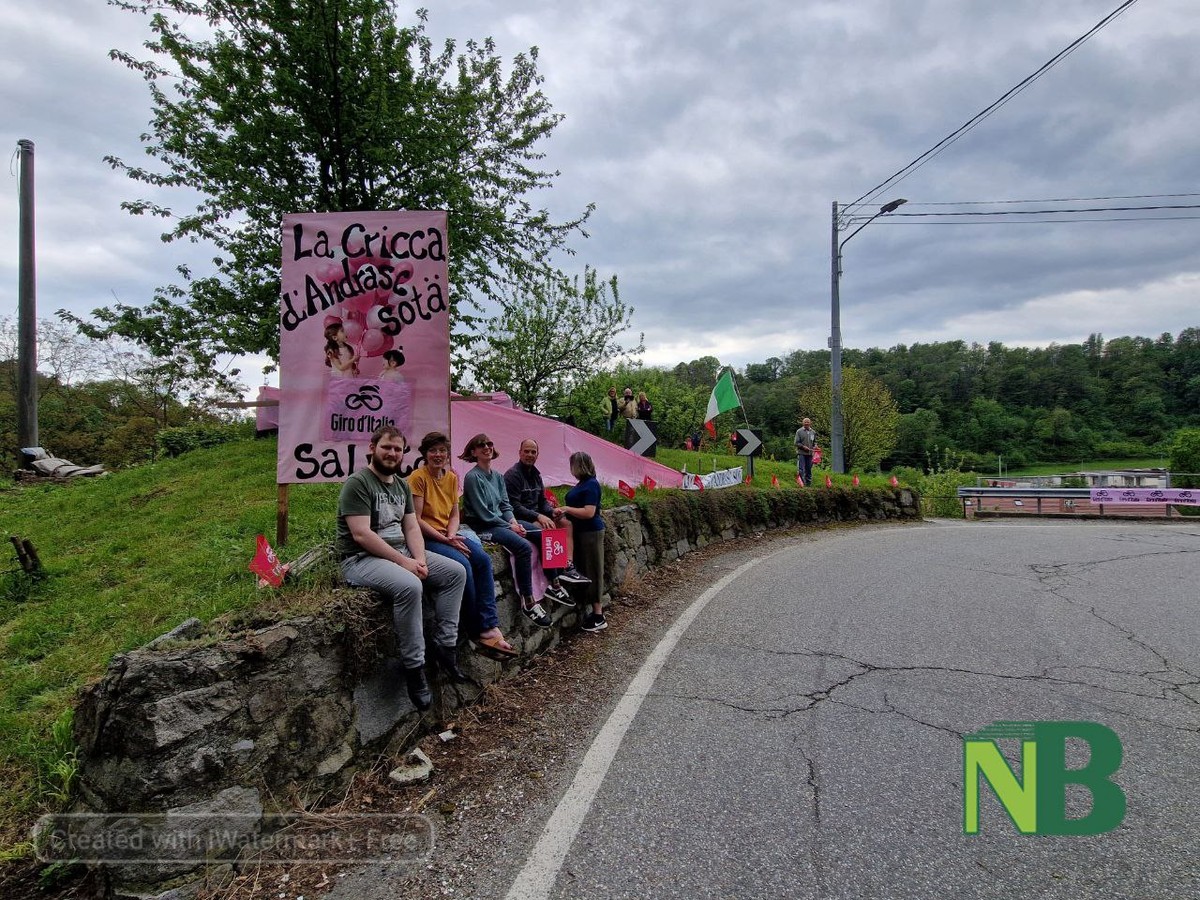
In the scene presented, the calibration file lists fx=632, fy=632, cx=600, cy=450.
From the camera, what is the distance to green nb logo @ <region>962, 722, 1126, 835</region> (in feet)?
9.39

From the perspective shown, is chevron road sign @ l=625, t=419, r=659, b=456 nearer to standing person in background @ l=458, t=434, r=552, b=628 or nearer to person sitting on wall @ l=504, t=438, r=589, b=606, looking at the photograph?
person sitting on wall @ l=504, t=438, r=589, b=606

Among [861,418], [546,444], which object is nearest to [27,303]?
[546,444]

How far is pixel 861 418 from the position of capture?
1916 inches

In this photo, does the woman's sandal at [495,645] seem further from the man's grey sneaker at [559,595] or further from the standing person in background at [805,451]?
the standing person in background at [805,451]

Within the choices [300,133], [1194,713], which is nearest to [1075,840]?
[1194,713]

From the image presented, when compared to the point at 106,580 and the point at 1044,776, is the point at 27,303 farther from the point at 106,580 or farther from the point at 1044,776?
the point at 1044,776

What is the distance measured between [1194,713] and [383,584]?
5.03m

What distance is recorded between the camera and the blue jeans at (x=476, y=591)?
4242 mm

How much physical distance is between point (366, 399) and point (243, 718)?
3.15 m

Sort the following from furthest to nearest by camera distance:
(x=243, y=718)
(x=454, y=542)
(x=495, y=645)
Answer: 1. (x=454, y=542)
2. (x=495, y=645)
3. (x=243, y=718)

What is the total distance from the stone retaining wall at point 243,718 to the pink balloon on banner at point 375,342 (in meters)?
2.58

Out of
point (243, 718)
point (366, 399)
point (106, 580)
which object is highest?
point (366, 399)

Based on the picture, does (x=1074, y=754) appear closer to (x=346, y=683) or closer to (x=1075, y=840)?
(x=1075, y=840)

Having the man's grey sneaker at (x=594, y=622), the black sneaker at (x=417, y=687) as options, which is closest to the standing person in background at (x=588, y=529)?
the man's grey sneaker at (x=594, y=622)
